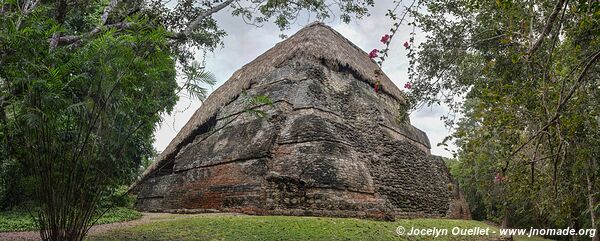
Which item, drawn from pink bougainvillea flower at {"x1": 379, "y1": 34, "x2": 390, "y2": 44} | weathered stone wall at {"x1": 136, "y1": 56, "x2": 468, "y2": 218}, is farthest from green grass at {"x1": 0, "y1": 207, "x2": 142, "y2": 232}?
pink bougainvillea flower at {"x1": 379, "y1": 34, "x2": 390, "y2": 44}

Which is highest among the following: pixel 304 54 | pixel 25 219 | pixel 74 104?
pixel 304 54

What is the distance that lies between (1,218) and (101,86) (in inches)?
267

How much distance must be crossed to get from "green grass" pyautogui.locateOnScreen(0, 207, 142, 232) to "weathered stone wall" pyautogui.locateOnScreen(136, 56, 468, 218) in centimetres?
119

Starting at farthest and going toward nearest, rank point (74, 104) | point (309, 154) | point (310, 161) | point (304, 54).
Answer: point (304, 54)
point (309, 154)
point (310, 161)
point (74, 104)

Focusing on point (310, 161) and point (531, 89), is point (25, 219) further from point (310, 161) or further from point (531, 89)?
point (531, 89)

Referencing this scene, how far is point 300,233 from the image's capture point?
599 centimetres

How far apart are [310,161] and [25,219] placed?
6151mm

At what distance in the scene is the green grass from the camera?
22.9 ft

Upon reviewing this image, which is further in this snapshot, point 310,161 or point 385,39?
point 310,161

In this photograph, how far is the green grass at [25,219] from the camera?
22.9ft

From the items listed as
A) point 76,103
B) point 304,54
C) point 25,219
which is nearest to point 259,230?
point 76,103

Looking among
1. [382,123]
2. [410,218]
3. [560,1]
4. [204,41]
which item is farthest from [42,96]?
[382,123]

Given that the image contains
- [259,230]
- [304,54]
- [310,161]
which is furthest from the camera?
[304,54]

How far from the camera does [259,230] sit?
19.9 feet
